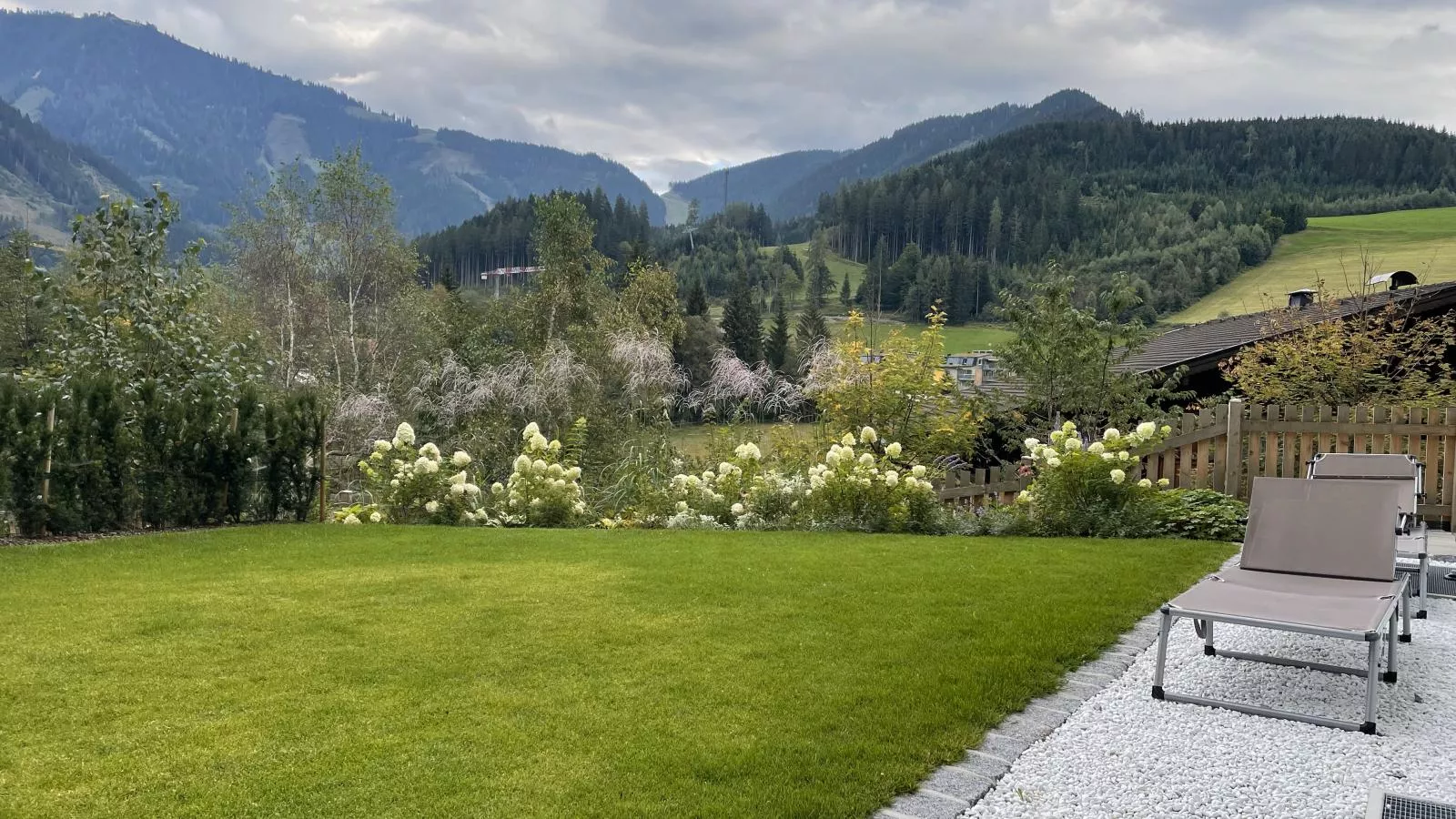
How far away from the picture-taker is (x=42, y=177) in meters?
145

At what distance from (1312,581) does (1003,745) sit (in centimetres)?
236

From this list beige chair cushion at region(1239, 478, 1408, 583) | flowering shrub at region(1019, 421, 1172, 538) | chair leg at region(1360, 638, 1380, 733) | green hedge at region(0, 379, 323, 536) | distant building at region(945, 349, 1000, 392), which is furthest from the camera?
distant building at region(945, 349, 1000, 392)

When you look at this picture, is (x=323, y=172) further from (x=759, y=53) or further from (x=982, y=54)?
(x=982, y=54)

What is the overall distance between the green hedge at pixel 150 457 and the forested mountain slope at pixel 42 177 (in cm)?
13578

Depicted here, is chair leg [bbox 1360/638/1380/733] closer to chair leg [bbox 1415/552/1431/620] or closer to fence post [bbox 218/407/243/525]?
chair leg [bbox 1415/552/1431/620]

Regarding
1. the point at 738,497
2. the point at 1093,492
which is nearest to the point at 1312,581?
the point at 1093,492

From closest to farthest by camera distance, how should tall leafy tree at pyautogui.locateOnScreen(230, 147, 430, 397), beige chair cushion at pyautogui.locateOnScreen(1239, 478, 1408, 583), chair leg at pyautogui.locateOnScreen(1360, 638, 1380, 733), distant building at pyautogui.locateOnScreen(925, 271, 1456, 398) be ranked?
chair leg at pyautogui.locateOnScreen(1360, 638, 1380, 733), beige chair cushion at pyautogui.locateOnScreen(1239, 478, 1408, 583), distant building at pyautogui.locateOnScreen(925, 271, 1456, 398), tall leafy tree at pyautogui.locateOnScreen(230, 147, 430, 397)

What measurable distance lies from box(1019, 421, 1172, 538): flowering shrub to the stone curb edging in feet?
11.1

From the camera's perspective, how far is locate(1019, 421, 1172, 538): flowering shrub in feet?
26.1

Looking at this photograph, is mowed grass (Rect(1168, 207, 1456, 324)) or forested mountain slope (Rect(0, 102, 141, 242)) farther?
forested mountain slope (Rect(0, 102, 141, 242))

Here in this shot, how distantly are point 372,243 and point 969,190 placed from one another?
6795 centimetres

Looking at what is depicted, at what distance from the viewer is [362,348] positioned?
2367 centimetres

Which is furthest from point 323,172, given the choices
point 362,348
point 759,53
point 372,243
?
point 759,53

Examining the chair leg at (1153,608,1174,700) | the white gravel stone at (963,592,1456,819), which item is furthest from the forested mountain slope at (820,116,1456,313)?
the chair leg at (1153,608,1174,700)
